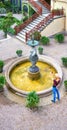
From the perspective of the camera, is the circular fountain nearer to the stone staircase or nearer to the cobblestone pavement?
the cobblestone pavement

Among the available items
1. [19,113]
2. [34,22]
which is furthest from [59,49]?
[19,113]

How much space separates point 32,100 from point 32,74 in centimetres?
374

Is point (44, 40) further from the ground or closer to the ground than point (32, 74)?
further from the ground

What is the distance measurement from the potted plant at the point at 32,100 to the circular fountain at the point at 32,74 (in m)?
1.07

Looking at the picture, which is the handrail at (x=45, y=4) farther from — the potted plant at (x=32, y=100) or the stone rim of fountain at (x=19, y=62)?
the potted plant at (x=32, y=100)

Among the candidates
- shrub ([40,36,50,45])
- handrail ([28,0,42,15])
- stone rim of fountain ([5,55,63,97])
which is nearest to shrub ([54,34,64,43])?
shrub ([40,36,50,45])

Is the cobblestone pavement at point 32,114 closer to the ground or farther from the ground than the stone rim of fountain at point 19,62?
closer to the ground

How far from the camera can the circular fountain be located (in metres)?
16.8

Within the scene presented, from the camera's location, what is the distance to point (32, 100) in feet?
46.4

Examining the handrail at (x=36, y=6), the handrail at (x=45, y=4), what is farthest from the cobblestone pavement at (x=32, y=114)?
the handrail at (x=45, y=4)

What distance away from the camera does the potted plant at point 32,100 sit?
14161 millimetres

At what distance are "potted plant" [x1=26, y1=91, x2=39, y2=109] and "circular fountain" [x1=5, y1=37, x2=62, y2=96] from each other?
1.07 m

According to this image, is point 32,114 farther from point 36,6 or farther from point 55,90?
point 36,6

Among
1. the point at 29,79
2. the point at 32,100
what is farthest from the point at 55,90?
the point at 29,79
